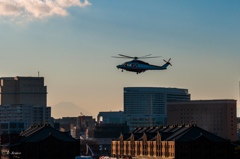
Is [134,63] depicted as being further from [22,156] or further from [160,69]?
[22,156]

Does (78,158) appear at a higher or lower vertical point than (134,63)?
lower

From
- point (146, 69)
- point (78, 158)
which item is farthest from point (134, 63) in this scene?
point (78, 158)

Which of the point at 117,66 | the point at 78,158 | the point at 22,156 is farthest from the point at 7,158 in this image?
the point at 117,66

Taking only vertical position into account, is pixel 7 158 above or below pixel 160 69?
below

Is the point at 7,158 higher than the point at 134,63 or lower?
Answer: lower

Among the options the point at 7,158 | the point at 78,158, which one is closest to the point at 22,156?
the point at 7,158

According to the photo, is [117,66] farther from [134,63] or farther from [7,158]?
[7,158]

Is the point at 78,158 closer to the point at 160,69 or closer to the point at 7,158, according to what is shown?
the point at 7,158
